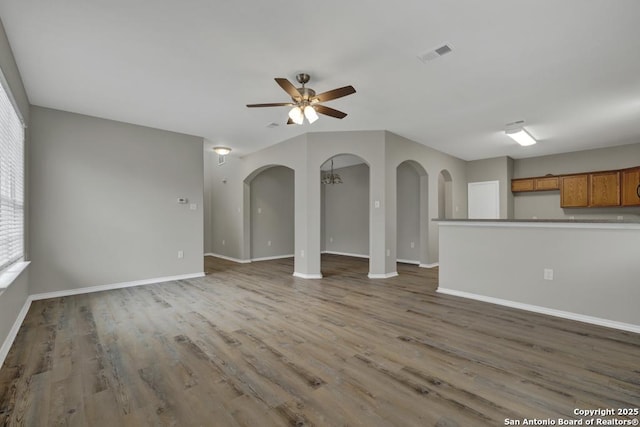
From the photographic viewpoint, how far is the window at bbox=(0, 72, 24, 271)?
257 centimetres

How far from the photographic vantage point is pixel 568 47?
2.66 m

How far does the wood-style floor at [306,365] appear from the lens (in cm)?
175

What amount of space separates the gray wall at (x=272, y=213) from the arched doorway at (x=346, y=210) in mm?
1092

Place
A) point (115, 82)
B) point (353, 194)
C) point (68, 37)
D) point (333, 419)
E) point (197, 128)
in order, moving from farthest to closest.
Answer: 1. point (353, 194)
2. point (197, 128)
3. point (115, 82)
4. point (68, 37)
5. point (333, 419)

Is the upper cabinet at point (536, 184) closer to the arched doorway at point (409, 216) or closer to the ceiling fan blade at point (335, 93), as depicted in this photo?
the arched doorway at point (409, 216)

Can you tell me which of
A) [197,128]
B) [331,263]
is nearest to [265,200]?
[331,263]

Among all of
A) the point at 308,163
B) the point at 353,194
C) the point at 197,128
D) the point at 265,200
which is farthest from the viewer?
the point at 353,194

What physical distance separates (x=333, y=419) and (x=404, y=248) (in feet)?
20.1

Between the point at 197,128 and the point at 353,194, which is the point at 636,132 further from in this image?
the point at 197,128

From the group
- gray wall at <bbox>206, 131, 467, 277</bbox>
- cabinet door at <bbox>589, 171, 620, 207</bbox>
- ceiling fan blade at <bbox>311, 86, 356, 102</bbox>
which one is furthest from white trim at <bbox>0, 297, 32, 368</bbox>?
cabinet door at <bbox>589, 171, 620, 207</bbox>

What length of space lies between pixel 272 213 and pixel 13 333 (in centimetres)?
551

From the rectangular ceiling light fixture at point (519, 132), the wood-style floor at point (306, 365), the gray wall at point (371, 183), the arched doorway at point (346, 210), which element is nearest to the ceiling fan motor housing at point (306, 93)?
the gray wall at point (371, 183)

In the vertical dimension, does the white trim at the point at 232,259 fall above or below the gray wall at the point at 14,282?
below

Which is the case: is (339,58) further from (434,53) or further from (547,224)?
(547,224)
